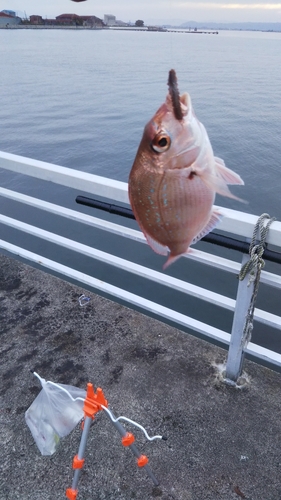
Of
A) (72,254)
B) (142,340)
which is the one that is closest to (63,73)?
(72,254)

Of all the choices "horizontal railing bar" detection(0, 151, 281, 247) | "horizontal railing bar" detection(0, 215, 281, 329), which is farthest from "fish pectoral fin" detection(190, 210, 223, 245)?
"horizontal railing bar" detection(0, 215, 281, 329)

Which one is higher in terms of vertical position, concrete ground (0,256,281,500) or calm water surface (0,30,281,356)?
concrete ground (0,256,281,500)

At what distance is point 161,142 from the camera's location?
0.92 metres

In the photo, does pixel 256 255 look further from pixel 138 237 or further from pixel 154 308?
pixel 154 308

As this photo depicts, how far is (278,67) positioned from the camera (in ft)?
95.0

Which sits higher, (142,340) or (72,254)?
(142,340)

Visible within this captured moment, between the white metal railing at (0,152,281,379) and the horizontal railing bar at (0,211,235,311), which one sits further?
the horizontal railing bar at (0,211,235,311)

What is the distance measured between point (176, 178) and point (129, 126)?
15.1m

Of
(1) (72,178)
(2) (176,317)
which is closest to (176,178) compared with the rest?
(1) (72,178)

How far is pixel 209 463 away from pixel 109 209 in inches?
61.5

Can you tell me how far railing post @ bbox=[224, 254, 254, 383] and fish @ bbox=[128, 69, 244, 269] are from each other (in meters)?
1.10

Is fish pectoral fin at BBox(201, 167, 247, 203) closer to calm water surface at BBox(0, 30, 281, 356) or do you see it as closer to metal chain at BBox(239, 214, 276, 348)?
calm water surface at BBox(0, 30, 281, 356)

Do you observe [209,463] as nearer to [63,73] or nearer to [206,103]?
[206,103]

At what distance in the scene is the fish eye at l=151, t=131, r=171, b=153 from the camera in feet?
2.99
